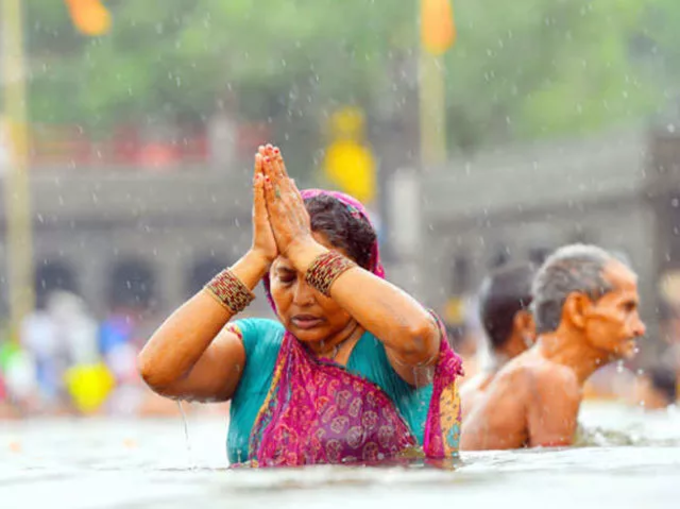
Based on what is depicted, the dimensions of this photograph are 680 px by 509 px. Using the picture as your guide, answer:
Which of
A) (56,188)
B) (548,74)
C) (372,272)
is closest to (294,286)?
(372,272)

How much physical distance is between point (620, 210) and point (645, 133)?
2126mm

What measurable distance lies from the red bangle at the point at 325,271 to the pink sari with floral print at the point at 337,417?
0.24 m

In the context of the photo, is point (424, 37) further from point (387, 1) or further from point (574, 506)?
point (574, 506)

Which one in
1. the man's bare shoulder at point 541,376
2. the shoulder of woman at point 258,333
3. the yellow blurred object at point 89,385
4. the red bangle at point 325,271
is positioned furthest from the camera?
the yellow blurred object at point 89,385

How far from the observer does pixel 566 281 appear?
6.22 meters

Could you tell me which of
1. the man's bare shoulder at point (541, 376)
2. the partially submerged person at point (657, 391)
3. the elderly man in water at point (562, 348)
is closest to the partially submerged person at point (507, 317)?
the elderly man in water at point (562, 348)

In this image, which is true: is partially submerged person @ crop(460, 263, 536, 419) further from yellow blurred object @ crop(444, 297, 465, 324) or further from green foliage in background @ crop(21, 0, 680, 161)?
green foliage in background @ crop(21, 0, 680, 161)

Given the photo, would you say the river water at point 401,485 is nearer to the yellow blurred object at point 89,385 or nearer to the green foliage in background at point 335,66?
the yellow blurred object at point 89,385

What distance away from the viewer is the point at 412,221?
3491 centimetres

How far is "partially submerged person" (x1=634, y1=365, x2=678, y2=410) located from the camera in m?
10.9

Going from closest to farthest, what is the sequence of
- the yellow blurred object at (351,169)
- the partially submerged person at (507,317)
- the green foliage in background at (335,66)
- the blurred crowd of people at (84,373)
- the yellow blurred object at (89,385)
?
the partially submerged person at (507,317) < the blurred crowd of people at (84,373) < the yellow blurred object at (89,385) < the yellow blurred object at (351,169) < the green foliage in background at (335,66)

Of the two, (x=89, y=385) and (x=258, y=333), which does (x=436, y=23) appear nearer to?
(x=89, y=385)

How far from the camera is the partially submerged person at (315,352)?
4.44 metres

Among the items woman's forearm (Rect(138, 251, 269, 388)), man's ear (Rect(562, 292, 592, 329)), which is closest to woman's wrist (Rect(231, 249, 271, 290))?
woman's forearm (Rect(138, 251, 269, 388))
